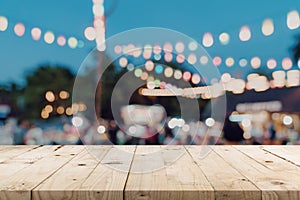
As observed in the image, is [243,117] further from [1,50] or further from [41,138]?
[1,50]

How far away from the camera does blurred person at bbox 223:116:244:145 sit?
2816 millimetres

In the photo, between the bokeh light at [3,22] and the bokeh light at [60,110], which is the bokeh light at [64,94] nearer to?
the bokeh light at [60,110]

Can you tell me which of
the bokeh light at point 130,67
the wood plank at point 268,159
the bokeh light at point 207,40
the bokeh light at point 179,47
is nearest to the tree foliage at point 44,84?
the bokeh light at point 130,67

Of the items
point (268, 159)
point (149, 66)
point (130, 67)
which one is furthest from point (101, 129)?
point (268, 159)

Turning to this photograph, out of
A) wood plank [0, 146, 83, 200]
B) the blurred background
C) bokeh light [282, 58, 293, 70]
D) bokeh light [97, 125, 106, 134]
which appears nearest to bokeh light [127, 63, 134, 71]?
the blurred background

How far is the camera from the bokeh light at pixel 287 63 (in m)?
2.65

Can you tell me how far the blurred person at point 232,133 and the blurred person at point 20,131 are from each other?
145 cm

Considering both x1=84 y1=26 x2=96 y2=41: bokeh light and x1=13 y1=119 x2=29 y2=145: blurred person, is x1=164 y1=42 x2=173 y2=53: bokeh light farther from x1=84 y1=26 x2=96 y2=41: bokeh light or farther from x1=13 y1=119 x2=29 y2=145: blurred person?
x1=13 y1=119 x2=29 y2=145: blurred person

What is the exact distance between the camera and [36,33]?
2.65 m

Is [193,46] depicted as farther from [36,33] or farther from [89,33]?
[36,33]

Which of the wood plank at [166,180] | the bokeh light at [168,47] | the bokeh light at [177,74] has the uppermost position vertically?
the bokeh light at [168,47]

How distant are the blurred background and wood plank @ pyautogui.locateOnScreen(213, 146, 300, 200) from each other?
147cm

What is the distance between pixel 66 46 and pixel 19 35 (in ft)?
1.07

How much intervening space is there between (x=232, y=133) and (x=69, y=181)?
88.2 inches
